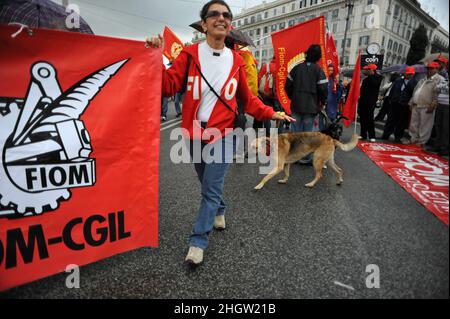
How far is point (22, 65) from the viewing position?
1.65 meters

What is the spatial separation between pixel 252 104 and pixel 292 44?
3.20 metres

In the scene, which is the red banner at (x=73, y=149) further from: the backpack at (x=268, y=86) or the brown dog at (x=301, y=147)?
the backpack at (x=268, y=86)

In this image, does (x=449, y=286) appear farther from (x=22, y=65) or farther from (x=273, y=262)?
(x=22, y=65)

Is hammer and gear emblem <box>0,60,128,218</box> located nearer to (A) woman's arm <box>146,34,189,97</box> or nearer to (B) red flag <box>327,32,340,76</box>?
(A) woman's arm <box>146,34,189,97</box>

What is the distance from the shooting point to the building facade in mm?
1527

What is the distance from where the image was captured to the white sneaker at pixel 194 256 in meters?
2.14

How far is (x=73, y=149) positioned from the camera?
183 centimetres

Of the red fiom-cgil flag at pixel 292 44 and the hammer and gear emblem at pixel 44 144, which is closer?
the hammer and gear emblem at pixel 44 144

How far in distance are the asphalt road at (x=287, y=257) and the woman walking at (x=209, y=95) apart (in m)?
0.29

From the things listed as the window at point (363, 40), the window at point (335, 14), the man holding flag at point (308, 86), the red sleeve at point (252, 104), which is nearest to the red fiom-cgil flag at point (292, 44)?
the man holding flag at point (308, 86)

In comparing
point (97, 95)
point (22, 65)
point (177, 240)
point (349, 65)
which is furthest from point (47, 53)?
point (349, 65)

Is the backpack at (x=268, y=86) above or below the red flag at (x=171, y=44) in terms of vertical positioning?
below

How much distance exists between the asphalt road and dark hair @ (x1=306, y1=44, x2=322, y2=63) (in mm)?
2521
